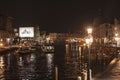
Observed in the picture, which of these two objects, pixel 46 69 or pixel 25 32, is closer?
pixel 46 69

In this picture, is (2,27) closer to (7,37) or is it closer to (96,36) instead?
(7,37)

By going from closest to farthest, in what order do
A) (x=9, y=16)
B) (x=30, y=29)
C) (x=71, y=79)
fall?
(x=71, y=79) → (x=30, y=29) → (x=9, y=16)

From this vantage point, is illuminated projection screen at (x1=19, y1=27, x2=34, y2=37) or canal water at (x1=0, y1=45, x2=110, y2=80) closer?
canal water at (x1=0, y1=45, x2=110, y2=80)

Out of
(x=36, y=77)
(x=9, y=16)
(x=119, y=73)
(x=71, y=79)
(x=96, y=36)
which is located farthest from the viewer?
(x=96, y=36)

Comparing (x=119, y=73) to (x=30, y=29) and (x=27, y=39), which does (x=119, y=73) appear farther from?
(x=27, y=39)

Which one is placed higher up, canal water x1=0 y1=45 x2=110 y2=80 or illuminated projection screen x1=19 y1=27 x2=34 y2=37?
illuminated projection screen x1=19 y1=27 x2=34 y2=37

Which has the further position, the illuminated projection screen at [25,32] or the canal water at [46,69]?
the illuminated projection screen at [25,32]

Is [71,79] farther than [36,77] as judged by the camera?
No

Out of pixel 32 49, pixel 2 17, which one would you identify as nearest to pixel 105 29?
pixel 2 17

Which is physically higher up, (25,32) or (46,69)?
(25,32)

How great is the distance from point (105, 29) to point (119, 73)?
14614 cm

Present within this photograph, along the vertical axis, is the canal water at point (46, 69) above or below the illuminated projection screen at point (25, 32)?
below

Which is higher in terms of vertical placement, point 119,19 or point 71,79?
point 119,19

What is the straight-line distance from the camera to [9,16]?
181000mm
